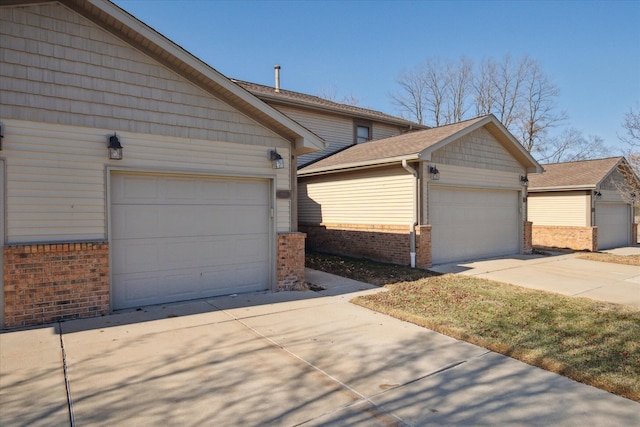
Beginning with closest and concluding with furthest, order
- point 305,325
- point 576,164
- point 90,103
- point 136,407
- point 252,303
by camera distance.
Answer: point 136,407, point 305,325, point 90,103, point 252,303, point 576,164

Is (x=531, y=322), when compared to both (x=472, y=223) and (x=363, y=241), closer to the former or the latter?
(x=363, y=241)

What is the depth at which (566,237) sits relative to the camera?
680 inches

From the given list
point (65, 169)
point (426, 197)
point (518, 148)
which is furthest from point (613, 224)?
point (65, 169)

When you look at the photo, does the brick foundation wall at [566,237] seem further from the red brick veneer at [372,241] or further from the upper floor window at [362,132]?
the red brick veneer at [372,241]

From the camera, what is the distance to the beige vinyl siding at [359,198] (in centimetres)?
1105

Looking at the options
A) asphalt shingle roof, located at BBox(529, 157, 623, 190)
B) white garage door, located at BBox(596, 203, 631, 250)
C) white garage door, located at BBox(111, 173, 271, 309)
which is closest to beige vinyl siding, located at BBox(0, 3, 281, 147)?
white garage door, located at BBox(111, 173, 271, 309)

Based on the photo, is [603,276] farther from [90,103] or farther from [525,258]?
[90,103]

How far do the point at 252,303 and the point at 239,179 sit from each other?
90.8 inches

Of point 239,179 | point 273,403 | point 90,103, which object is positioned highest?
point 90,103

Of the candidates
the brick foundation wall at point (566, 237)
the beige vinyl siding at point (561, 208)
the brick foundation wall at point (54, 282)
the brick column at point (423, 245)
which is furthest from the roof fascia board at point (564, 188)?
the brick foundation wall at point (54, 282)

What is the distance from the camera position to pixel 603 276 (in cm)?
986

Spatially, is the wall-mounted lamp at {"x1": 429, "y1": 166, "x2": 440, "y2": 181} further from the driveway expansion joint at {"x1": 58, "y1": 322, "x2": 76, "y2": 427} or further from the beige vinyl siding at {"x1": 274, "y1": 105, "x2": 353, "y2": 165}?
the driveway expansion joint at {"x1": 58, "y1": 322, "x2": 76, "y2": 427}

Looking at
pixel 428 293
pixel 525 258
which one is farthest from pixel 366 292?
pixel 525 258

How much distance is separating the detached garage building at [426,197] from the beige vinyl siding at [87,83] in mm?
5593
